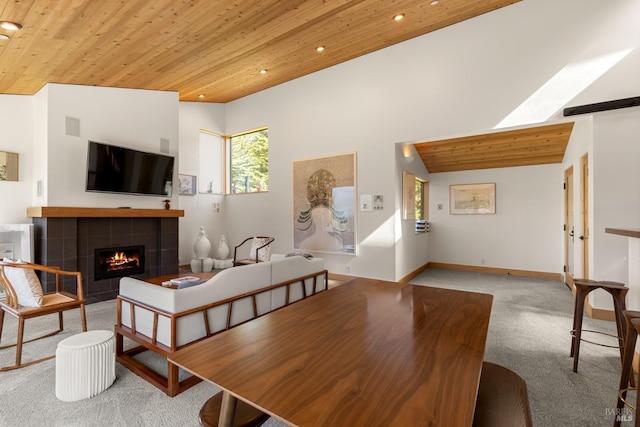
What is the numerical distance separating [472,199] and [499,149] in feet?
4.15

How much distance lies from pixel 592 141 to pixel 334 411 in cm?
428

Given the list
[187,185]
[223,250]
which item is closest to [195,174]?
[187,185]

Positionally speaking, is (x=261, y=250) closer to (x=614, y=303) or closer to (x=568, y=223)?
(x=614, y=303)

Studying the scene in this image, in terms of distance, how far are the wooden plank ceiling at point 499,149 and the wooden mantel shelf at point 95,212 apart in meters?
4.67

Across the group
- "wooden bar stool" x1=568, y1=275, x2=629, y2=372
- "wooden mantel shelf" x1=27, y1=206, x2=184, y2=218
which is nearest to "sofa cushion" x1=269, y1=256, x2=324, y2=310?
"wooden bar stool" x1=568, y1=275, x2=629, y2=372

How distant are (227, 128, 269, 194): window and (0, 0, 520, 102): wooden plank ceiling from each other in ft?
5.35

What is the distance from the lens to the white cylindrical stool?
1887 millimetres

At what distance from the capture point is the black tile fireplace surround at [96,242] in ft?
12.5

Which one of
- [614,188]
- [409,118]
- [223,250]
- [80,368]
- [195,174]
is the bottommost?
[80,368]

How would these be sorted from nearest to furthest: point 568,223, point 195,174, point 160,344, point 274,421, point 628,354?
point 628,354 < point 274,421 < point 160,344 < point 568,223 < point 195,174

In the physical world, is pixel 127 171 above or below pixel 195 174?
below

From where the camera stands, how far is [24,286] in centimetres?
238

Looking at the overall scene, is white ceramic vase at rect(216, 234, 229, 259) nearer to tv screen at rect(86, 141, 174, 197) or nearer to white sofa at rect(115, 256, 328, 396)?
tv screen at rect(86, 141, 174, 197)

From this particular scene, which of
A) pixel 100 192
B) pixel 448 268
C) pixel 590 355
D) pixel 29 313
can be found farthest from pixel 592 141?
pixel 100 192
